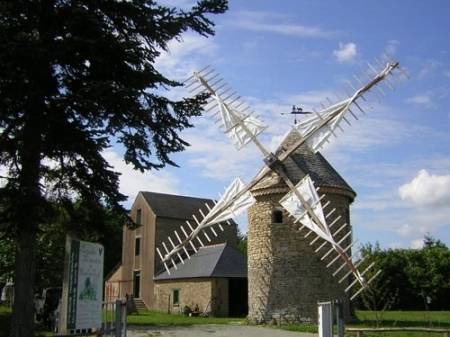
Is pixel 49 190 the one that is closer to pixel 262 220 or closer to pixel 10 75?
pixel 10 75

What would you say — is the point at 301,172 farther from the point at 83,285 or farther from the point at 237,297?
the point at 83,285

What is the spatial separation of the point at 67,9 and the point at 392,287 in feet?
136

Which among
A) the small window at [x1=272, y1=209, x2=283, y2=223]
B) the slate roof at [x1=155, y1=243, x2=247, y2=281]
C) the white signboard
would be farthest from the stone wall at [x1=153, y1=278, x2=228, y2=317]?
the white signboard

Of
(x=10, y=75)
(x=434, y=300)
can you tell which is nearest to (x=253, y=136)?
(x=10, y=75)

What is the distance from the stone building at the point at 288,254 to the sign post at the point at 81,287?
50.0 ft

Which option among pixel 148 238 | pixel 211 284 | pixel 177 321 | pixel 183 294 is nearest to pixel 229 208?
pixel 177 321

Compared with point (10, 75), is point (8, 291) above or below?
below

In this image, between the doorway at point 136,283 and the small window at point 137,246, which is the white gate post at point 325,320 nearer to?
the doorway at point 136,283

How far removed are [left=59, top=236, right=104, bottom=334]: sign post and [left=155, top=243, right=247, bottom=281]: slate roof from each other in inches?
969

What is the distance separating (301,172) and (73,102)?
50.7ft

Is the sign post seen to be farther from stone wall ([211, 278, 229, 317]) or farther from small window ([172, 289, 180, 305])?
small window ([172, 289, 180, 305])

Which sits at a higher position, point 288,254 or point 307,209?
point 307,209

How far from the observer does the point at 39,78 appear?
11828mm

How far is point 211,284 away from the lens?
34.9m
